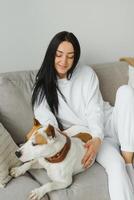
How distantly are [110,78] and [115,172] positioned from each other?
32.6 inches

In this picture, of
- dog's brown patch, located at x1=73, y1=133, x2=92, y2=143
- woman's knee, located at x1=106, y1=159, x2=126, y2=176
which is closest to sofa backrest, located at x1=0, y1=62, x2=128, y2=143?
dog's brown patch, located at x1=73, y1=133, x2=92, y2=143

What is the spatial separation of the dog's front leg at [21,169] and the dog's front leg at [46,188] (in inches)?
6.5

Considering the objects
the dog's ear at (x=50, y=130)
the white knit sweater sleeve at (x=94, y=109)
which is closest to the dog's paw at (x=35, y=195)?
the dog's ear at (x=50, y=130)

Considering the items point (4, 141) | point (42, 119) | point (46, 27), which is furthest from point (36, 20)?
point (4, 141)

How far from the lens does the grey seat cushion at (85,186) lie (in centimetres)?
167

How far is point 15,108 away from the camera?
6.72 ft

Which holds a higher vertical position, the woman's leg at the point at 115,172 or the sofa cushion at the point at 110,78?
the sofa cushion at the point at 110,78

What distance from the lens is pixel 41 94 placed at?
210cm

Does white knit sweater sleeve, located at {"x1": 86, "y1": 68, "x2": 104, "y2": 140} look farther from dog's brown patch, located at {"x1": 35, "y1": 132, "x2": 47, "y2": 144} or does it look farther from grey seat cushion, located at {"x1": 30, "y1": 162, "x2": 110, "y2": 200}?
dog's brown patch, located at {"x1": 35, "y1": 132, "x2": 47, "y2": 144}

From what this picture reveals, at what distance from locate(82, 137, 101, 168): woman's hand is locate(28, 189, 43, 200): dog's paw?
1.02 ft

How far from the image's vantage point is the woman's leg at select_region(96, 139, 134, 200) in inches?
66.7

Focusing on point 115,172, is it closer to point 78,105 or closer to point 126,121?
point 126,121

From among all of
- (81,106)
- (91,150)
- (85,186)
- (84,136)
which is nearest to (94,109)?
(81,106)

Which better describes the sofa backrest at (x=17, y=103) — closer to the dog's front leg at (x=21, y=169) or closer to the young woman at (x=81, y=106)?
the young woman at (x=81, y=106)
